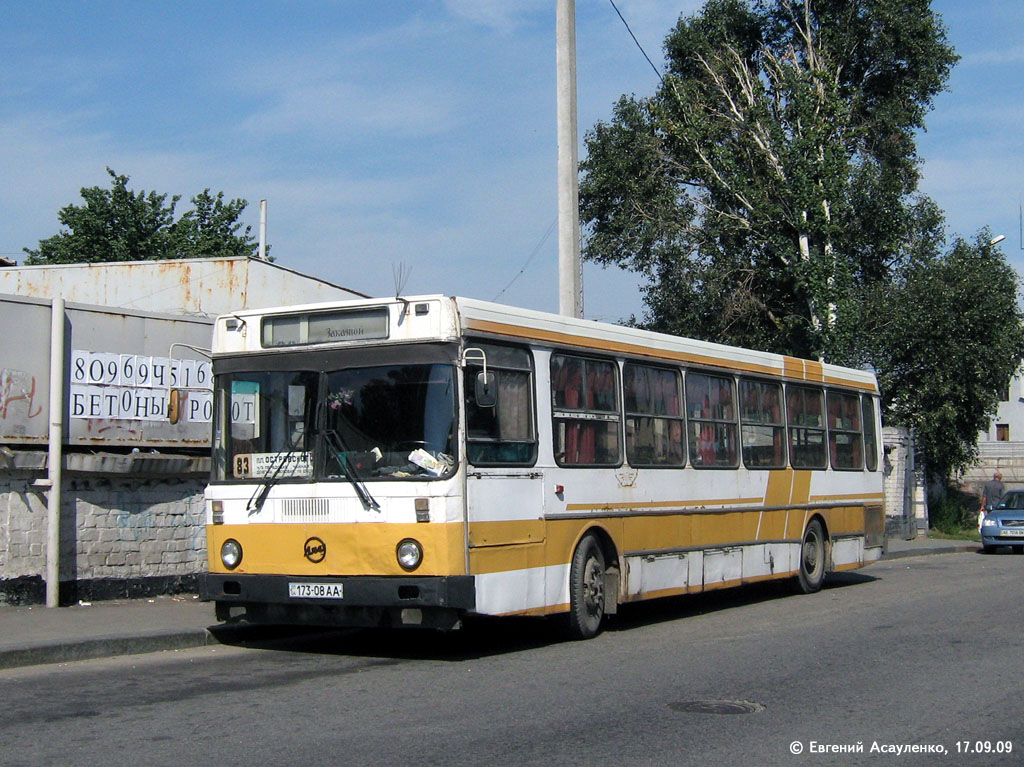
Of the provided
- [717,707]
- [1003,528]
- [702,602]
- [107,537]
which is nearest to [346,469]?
[717,707]

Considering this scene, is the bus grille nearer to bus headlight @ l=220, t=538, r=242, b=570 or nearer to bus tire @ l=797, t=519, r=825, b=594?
bus headlight @ l=220, t=538, r=242, b=570

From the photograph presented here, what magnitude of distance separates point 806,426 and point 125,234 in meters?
32.0

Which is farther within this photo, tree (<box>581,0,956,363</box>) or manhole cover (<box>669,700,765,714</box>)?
tree (<box>581,0,956,363</box>)

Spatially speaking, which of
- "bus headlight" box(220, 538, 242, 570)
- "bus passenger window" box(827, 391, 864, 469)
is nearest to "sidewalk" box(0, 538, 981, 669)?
"bus headlight" box(220, 538, 242, 570)

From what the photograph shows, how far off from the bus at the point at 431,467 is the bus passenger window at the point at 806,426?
3.58 metres

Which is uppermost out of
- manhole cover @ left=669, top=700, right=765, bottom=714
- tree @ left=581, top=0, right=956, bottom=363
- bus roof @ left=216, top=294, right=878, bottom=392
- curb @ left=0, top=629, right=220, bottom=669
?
tree @ left=581, top=0, right=956, bottom=363

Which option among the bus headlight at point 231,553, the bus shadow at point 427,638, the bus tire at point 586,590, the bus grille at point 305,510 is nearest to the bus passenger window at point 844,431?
the bus shadow at point 427,638

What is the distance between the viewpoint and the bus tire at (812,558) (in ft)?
53.6

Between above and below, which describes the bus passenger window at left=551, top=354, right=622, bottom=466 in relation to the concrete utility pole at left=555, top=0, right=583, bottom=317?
below

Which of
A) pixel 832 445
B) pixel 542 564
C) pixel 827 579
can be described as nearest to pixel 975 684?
pixel 542 564

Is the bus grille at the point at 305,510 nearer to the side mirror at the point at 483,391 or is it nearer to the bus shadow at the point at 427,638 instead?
the bus shadow at the point at 427,638

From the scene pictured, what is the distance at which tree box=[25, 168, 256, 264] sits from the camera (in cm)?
4216

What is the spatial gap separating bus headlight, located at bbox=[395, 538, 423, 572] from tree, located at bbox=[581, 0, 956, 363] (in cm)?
2137

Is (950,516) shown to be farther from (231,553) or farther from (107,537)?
(231,553)
